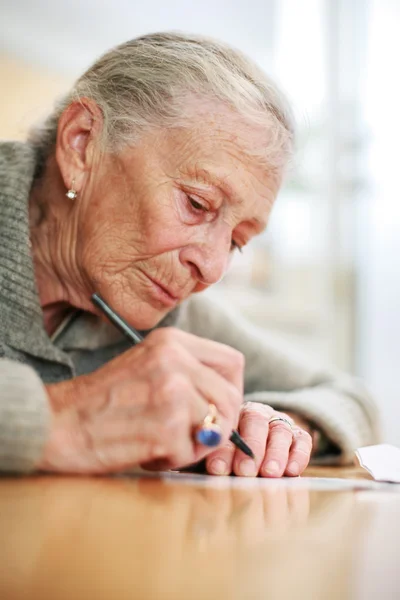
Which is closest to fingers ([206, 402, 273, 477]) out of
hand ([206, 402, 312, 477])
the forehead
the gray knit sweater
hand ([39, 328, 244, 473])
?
hand ([206, 402, 312, 477])

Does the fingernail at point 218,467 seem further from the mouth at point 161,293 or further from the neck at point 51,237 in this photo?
the neck at point 51,237

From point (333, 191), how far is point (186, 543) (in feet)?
10.5

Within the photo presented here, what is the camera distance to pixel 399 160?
3.39 meters

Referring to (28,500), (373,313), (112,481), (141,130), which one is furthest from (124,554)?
(373,313)

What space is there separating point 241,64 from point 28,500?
89 cm

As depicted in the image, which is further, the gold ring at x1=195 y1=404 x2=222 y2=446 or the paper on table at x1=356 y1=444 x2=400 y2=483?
the paper on table at x1=356 y1=444 x2=400 y2=483

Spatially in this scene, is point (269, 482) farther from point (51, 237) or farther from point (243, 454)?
point (51, 237)

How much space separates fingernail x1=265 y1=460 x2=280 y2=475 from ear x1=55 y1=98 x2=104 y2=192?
0.61 m

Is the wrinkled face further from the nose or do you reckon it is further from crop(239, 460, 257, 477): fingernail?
crop(239, 460, 257, 477): fingernail

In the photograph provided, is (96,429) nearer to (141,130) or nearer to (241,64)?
(141,130)

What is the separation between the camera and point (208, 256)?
3.95 ft

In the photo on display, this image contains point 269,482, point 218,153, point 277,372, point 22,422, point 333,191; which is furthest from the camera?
point 333,191

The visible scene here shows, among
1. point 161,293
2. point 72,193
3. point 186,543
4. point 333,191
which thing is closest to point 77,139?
point 72,193

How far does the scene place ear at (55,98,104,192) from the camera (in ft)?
4.08
